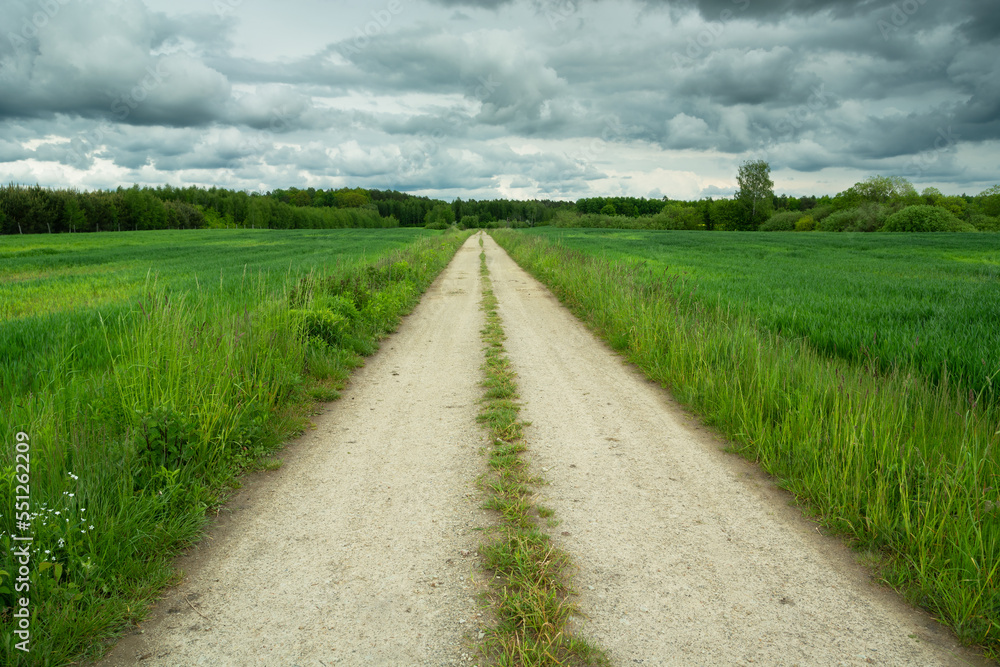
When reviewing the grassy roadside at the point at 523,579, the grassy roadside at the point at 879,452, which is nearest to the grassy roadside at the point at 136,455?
the grassy roadside at the point at 523,579

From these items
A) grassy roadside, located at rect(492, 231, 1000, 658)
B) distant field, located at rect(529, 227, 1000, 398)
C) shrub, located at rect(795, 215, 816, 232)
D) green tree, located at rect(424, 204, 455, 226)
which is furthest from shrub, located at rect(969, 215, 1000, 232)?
green tree, located at rect(424, 204, 455, 226)

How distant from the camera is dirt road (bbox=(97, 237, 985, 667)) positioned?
8.79ft

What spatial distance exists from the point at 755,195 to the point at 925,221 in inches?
2099

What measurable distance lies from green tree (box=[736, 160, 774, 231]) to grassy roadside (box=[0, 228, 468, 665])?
126 meters

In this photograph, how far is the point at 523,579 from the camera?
3.10m

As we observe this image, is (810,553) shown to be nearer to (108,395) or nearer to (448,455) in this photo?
(448,455)

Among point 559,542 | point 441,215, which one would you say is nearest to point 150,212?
point 441,215

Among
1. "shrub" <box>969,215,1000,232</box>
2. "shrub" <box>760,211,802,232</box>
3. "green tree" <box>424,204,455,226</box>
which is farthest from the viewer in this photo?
"green tree" <box>424,204,455,226</box>

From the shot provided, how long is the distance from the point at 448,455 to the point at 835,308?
9.06 m

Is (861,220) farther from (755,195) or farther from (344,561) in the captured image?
(344,561)

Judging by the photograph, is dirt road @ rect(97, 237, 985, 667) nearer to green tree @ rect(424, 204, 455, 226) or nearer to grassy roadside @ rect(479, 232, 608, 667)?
grassy roadside @ rect(479, 232, 608, 667)

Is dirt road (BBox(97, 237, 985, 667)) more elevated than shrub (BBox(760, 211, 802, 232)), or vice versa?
shrub (BBox(760, 211, 802, 232))

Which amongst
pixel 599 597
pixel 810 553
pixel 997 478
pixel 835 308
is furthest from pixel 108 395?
pixel 835 308

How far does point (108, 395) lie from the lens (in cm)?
477
